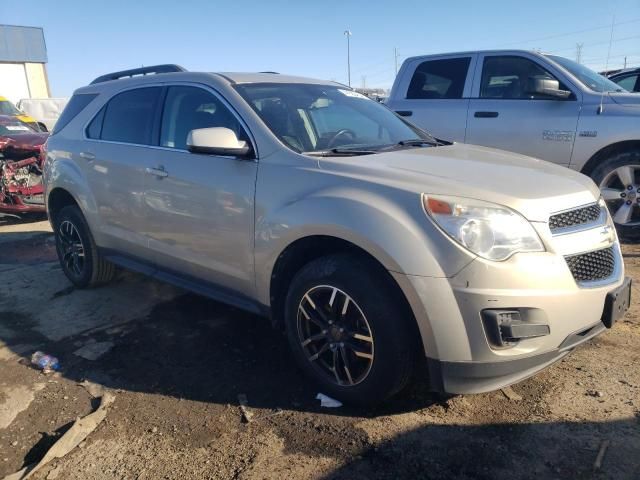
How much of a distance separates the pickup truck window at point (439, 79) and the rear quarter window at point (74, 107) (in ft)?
12.6

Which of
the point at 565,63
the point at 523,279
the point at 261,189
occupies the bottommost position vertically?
the point at 523,279

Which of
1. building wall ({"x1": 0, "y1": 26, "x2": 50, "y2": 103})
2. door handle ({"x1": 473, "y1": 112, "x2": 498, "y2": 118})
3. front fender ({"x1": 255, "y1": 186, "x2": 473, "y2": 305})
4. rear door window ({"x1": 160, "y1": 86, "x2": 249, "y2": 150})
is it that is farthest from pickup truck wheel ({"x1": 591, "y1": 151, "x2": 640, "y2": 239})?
building wall ({"x1": 0, "y1": 26, "x2": 50, "y2": 103})

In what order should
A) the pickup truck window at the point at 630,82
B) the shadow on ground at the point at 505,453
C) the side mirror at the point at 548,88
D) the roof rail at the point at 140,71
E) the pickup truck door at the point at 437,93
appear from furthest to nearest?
the pickup truck window at the point at 630,82 → the pickup truck door at the point at 437,93 → the side mirror at the point at 548,88 → the roof rail at the point at 140,71 → the shadow on ground at the point at 505,453

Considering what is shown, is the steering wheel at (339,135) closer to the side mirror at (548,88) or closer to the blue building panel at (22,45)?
the side mirror at (548,88)

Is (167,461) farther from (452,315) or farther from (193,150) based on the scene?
(193,150)

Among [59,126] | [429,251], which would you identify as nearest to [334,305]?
[429,251]

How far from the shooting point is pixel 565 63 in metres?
5.96

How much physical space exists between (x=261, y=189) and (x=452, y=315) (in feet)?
4.28

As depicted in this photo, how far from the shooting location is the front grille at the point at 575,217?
2486 millimetres

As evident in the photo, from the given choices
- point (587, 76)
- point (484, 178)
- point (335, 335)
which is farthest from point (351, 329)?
point (587, 76)

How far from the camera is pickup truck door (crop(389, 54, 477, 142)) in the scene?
6258 mm

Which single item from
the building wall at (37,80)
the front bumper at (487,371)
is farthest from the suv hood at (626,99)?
the building wall at (37,80)

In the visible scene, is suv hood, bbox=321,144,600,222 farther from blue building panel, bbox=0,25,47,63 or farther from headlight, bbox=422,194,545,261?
blue building panel, bbox=0,25,47,63

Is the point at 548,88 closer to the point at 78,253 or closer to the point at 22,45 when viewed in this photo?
the point at 78,253
